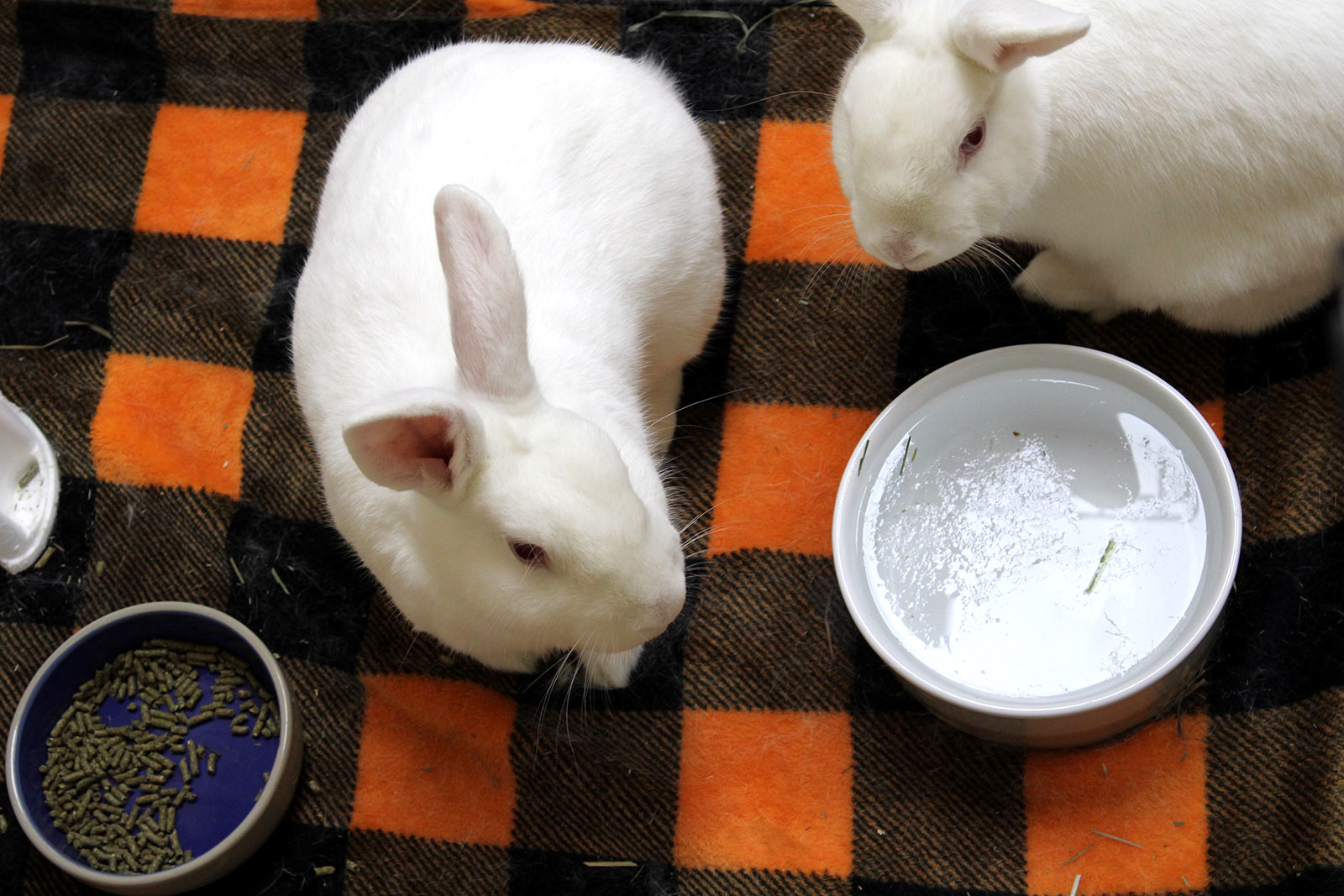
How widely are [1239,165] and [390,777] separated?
1331 mm

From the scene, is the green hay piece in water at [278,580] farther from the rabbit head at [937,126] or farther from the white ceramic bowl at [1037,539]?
the rabbit head at [937,126]

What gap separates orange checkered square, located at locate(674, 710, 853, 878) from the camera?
1607 millimetres

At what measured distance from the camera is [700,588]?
5.62 ft

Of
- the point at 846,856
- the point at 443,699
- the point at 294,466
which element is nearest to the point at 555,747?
the point at 443,699

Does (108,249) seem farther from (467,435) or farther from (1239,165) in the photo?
(1239,165)

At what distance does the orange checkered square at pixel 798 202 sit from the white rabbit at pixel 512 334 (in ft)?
0.73

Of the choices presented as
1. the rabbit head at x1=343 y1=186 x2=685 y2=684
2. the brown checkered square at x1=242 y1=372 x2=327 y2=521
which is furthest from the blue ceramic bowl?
the rabbit head at x1=343 y1=186 x2=685 y2=684

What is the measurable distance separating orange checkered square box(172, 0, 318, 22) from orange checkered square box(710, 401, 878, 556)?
99 centimetres

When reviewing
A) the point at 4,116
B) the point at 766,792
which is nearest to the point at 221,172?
the point at 4,116

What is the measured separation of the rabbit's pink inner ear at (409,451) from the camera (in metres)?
1.08

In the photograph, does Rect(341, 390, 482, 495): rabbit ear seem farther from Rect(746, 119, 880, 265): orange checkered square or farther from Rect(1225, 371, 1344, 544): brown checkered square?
Rect(1225, 371, 1344, 544): brown checkered square

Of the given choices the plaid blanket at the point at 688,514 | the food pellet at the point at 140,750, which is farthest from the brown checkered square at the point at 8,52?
the food pellet at the point at 140,750

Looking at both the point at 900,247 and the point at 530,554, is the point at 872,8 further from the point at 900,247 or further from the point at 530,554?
the point at 530,554

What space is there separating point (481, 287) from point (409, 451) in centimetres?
17
